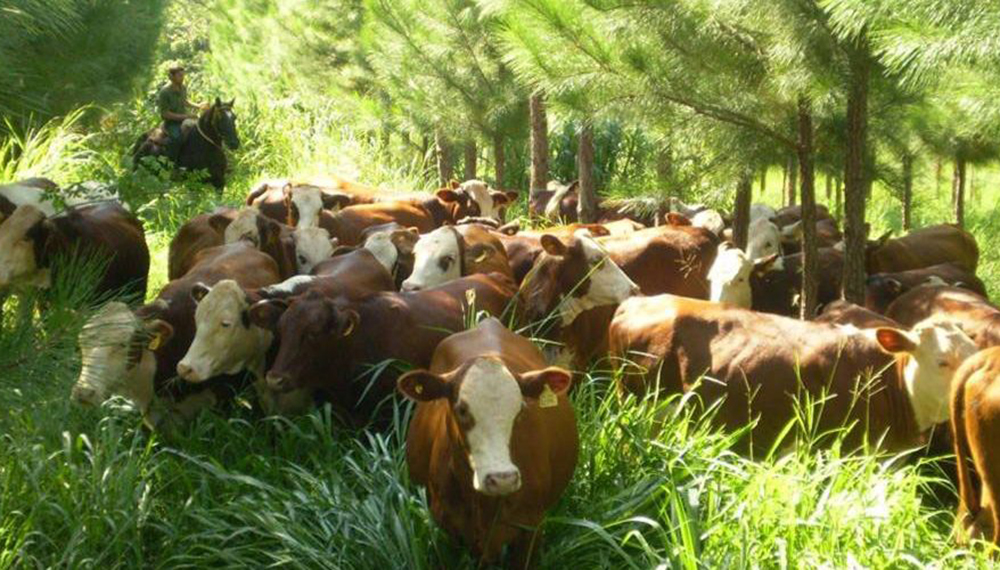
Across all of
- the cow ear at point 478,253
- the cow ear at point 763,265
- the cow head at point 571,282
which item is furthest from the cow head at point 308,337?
the cow ear at point 763,265

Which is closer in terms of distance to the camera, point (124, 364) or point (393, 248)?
point (124, 364)

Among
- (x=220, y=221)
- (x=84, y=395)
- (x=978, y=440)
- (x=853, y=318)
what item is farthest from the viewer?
(x=220, y=221)

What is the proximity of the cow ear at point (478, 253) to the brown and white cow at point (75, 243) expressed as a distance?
7.83 feet

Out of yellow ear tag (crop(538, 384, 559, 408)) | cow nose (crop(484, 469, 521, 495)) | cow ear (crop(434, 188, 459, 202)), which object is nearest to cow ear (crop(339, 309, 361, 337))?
yellow ear tag (crop(538, 384, 559, 408))

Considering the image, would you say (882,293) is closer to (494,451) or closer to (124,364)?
(494,451)

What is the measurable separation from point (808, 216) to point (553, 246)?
1867 mm

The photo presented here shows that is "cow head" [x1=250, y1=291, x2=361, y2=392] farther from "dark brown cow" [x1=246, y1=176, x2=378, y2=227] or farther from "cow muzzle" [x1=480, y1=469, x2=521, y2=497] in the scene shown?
"dark brown cow" [x1=246, y1=176, x2=378, y2=227]

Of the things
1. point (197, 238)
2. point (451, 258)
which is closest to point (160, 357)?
point (451, 258)

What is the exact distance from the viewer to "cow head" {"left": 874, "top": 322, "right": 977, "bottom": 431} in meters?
6.80

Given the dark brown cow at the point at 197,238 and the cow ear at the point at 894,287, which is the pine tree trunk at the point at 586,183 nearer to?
the dark brown cow at the point at 197,238

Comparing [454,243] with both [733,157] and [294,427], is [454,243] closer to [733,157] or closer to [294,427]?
[733,157]

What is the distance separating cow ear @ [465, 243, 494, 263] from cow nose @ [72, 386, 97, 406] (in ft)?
11.5

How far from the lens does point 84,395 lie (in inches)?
252

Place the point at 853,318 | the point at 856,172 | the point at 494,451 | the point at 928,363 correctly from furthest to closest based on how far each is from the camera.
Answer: the point at 856,172 → the point at 853,318 → the point at 928,363 → the point at 494,451
